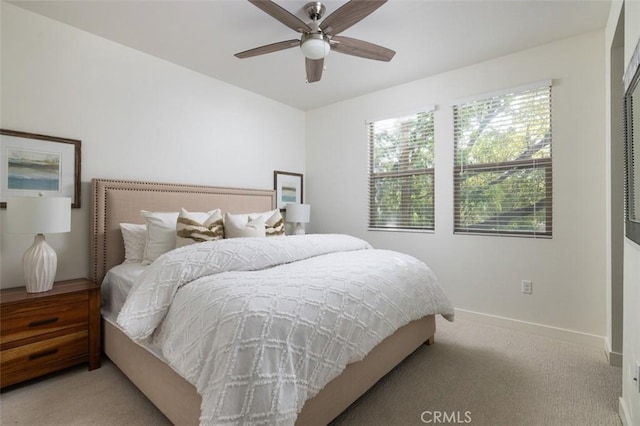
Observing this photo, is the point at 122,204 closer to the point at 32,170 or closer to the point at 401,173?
the point at 32,170

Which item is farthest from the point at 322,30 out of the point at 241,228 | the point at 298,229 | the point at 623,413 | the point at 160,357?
the point at 623,413

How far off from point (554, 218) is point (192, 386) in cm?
311

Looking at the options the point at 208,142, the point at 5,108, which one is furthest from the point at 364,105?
the point at 5,108

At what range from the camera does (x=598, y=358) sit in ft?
7.88

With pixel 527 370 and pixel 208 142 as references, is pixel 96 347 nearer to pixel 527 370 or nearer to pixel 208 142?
pixel 208 142

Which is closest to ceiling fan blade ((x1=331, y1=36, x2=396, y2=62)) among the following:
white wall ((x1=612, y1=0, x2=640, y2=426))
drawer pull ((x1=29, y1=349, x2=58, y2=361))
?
white wall ((x1=612, y1=0, x2=640, y2=426))

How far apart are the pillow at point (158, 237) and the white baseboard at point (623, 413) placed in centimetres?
300

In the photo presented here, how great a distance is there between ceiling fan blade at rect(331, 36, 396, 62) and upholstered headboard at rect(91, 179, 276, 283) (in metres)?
1.96

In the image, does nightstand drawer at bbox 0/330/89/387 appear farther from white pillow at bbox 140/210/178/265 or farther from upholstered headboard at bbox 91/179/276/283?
white pillow at bbox 140/210/178/265

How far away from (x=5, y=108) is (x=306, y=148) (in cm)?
323

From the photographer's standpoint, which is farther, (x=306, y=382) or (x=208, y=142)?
(x=208, y=142)

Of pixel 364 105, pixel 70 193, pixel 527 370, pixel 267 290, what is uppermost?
pixel 364 105

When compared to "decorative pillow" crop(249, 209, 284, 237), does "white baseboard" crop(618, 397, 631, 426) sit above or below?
below

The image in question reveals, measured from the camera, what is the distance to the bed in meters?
1.49
